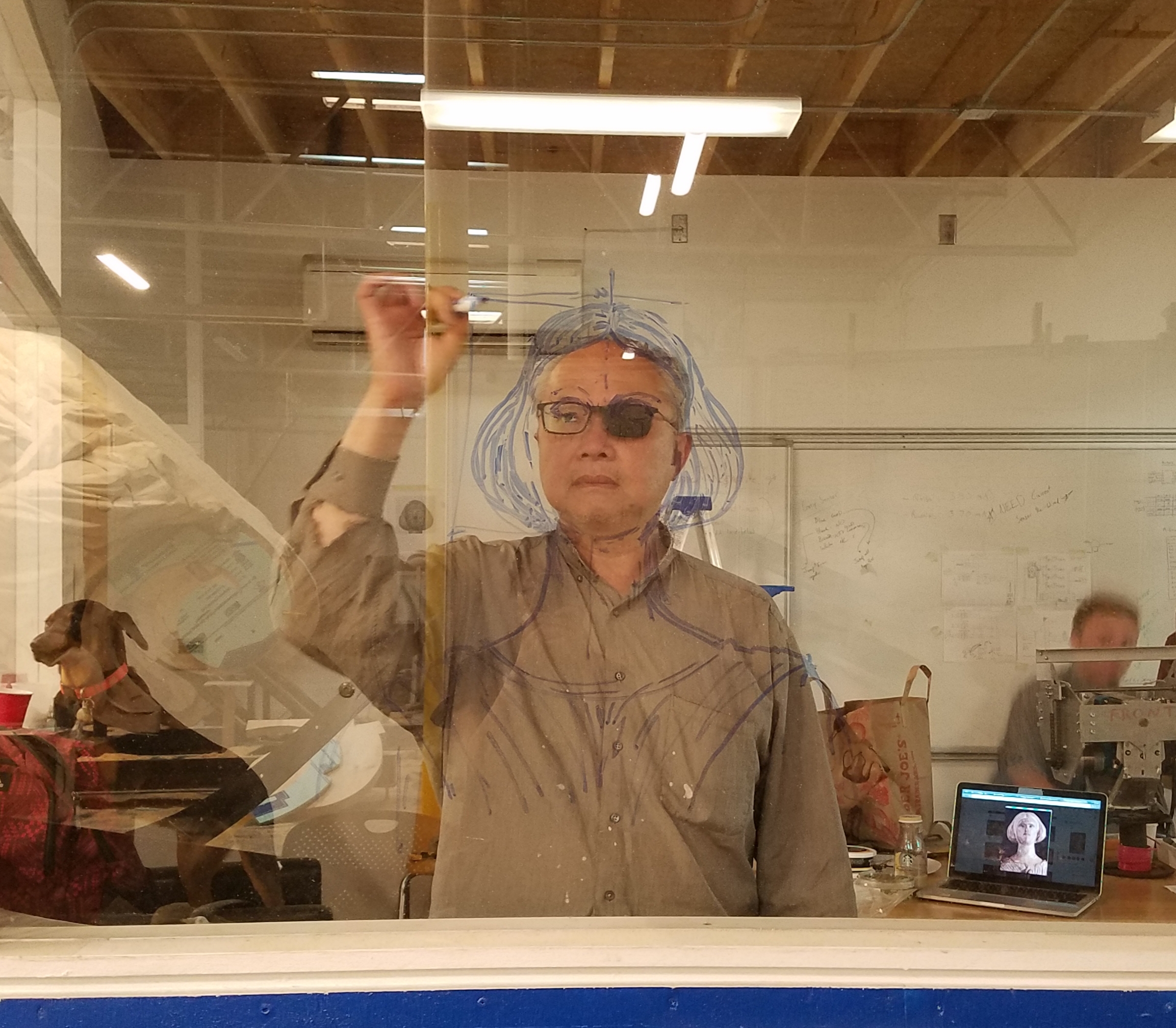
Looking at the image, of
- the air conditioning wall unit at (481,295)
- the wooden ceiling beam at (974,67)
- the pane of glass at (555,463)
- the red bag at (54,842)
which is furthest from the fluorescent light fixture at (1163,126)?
the red bag at (54,842)

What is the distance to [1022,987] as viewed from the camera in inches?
38.5

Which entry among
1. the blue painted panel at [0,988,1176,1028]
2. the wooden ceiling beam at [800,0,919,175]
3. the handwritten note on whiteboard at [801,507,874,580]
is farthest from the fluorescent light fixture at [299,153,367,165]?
the blue painted panel at [0,988,1176,1028]

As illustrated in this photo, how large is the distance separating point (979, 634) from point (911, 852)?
20.5 inches

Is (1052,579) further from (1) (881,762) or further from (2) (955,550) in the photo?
(1) (881,762)

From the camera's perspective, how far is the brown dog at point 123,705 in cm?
130

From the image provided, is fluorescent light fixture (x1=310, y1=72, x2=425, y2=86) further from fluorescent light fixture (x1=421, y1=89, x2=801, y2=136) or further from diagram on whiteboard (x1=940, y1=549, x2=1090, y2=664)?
diagram on whiteboard (x1=940, y1=549, x2=1090, y2=664)

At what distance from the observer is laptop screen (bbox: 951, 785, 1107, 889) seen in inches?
57.4

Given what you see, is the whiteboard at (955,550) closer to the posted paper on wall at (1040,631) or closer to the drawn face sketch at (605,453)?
the posted paper on wall at (1040,631)

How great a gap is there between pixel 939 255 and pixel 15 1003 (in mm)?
1991

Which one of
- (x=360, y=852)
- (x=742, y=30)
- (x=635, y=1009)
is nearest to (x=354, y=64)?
(x=742, y=30)

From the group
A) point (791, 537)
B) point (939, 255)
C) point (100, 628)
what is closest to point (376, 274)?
point (100, 628)

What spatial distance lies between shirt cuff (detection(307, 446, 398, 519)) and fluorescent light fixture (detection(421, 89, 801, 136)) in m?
0.63

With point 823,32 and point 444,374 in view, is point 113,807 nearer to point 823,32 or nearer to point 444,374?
point 444,374

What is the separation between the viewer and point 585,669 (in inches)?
52.6
